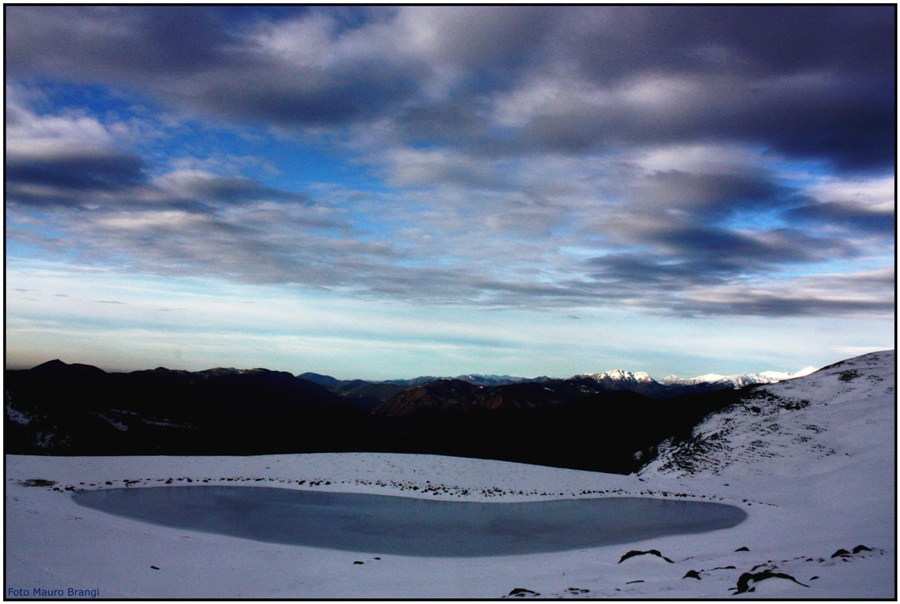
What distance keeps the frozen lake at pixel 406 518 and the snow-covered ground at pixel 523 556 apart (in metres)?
1.37

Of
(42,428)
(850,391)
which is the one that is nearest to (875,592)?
(850,391)

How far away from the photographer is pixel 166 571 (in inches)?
620

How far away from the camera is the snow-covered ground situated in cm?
1480

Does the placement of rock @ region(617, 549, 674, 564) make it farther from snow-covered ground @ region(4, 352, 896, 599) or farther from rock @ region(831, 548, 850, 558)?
rock @ region(831, 548, 850, 558)

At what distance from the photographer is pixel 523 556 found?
786 inches

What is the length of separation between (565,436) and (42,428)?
63.2 m

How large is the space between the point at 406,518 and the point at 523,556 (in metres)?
8.32

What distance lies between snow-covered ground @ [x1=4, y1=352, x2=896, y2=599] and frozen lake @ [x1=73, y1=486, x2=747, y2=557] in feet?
4.51

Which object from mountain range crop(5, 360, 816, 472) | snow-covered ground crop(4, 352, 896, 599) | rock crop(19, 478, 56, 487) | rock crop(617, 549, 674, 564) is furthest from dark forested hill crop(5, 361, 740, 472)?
rock crop(617, 549, 674, 564)

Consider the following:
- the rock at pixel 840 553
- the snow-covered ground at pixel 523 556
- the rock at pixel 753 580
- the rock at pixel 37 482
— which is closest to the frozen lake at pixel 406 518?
the snow-covered ground at pixel 523 556

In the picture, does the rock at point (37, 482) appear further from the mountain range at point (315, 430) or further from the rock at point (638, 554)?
the rock at point (638, 554)

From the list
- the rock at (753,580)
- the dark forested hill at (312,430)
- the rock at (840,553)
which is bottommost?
the dark forested hill at (312,430)

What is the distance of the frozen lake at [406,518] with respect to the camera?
71.2 feet

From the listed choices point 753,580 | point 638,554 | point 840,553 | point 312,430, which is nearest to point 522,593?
point 753,580
